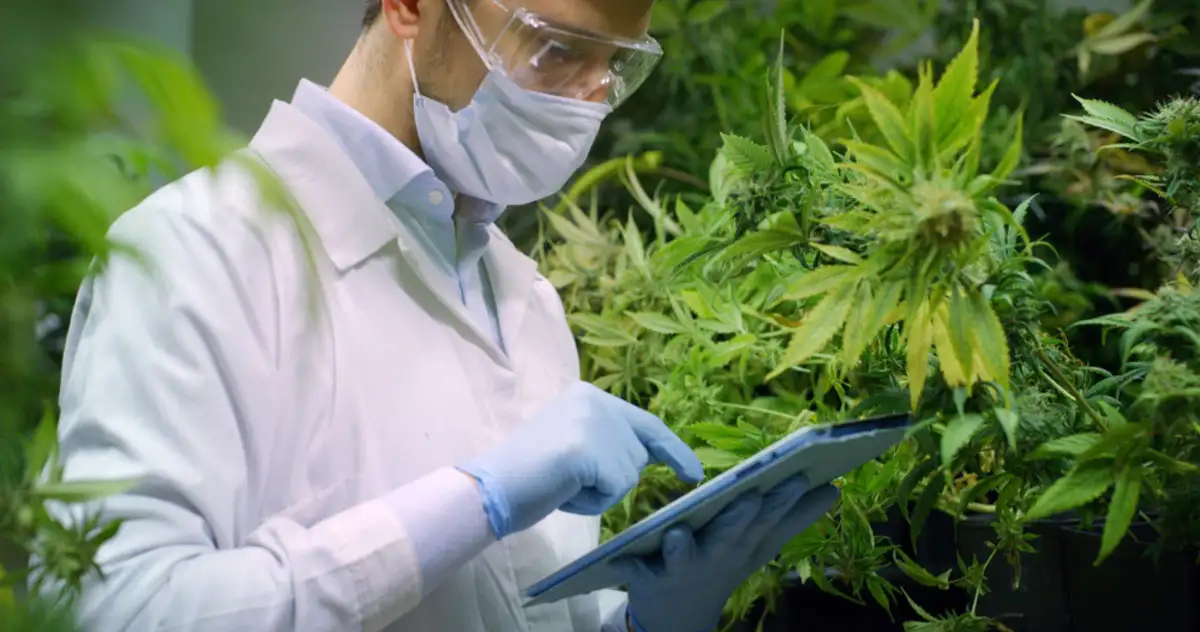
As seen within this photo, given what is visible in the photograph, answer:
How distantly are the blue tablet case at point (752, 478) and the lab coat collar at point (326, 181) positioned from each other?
31 centimetres

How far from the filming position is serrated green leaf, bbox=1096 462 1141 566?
62 cm

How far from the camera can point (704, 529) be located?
0.85 m

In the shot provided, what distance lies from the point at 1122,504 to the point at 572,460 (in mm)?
354

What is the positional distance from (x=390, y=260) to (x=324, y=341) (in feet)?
0.39

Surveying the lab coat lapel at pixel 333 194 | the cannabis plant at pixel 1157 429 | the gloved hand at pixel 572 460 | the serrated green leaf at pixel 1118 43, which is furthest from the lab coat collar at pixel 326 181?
the serrated green leaf at pixel 1118 43

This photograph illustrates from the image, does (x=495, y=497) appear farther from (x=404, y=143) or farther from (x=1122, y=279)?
(x=1122, y=279)

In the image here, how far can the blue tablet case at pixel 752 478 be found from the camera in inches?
26.9

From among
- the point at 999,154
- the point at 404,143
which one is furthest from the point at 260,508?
the point at 999,154

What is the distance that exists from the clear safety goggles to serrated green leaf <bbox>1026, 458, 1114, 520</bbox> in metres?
0.49

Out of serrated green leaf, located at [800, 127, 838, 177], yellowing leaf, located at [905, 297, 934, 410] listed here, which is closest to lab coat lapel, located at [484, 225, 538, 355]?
serrated green leaf, located at [800, 127, 838, 177]

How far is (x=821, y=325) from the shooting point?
25.2 inches

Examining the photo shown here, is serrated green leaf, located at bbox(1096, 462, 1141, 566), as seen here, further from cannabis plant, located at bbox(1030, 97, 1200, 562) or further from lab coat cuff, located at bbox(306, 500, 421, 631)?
lab coat cuff, located at bbox(306, 500, 421, 631)

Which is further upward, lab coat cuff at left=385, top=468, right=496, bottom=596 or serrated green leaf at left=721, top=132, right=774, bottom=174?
serrated green leaf at left=721, top=132, right=774, bottom=174

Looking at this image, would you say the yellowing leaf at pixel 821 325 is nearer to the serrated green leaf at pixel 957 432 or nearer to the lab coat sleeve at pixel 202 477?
the serrated green leaf at pixel 957 432
